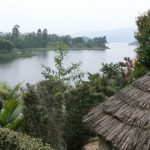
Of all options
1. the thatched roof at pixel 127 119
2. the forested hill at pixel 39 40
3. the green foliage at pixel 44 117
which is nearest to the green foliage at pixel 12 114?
the green foliage at pixel 44 117

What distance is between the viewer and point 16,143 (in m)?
7.34

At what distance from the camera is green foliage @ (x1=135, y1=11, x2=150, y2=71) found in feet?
40.3

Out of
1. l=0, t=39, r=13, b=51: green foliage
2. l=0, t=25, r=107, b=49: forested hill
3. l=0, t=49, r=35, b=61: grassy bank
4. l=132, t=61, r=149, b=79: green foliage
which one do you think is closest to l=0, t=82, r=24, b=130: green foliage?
l=132, t=61, r=149, b=79: green foliage

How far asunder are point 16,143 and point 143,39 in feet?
20.3

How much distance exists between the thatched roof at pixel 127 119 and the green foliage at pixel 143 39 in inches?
190

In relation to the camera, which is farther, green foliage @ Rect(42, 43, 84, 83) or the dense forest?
green foliage @ Rect(42, 43, 84, 83)

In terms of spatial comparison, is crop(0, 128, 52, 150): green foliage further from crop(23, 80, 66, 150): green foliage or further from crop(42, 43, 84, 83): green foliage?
crop(42, 43, 84, 83): green foliage

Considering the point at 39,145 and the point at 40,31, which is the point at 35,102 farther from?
the point at 40,31

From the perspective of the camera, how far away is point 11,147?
7.42 metres

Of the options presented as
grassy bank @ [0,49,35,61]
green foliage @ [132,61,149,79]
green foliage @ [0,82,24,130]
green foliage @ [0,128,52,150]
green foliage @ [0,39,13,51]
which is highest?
green foliage @ [132,61,149,79]

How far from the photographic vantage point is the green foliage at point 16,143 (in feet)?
23.7

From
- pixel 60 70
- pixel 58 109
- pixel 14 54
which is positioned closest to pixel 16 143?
pixel 58 109

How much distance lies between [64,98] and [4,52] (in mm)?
49078

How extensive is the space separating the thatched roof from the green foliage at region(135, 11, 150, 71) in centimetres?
484
